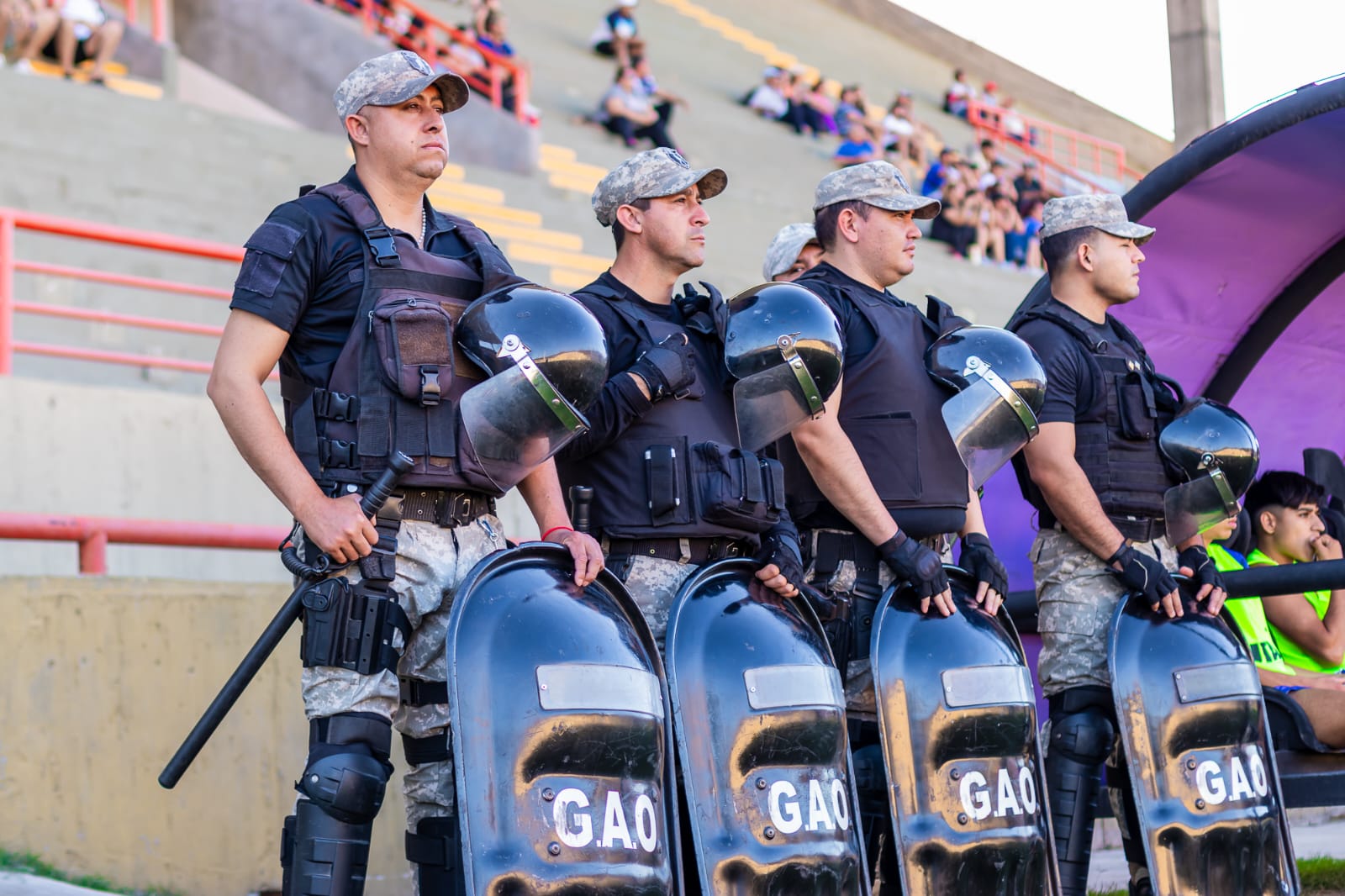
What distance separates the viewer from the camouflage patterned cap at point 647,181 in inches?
164

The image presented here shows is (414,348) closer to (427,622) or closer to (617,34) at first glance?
(427,622)

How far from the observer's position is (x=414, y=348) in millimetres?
3414

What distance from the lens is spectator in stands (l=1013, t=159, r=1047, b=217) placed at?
2031 cm

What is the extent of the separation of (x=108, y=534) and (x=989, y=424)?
90.0 inches

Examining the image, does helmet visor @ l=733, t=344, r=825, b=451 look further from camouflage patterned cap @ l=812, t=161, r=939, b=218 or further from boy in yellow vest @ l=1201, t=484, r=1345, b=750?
boy in yellow vest @ l=1201, t=484, r=1345, b=750

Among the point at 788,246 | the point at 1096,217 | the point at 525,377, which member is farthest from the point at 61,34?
the point at 525,377

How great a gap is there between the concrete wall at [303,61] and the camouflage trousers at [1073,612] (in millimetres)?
11094

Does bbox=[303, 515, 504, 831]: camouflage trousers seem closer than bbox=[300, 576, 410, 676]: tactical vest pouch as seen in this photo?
No

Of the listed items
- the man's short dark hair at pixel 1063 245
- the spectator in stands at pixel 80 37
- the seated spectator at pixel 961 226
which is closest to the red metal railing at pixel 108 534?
the man's short dark hair at pixel 1063 245

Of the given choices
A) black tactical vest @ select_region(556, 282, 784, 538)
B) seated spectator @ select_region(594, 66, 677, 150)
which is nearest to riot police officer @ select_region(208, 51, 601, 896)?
black tactical vest @ select_region(556, 282, 784, 538)

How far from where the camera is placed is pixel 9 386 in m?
6.79

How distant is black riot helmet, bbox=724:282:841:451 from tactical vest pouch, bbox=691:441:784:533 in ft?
0.32

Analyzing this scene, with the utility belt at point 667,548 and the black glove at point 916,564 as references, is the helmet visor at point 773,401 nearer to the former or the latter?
the utility belt at point 667,548

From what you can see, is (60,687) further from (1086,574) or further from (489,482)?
(1086,574)
